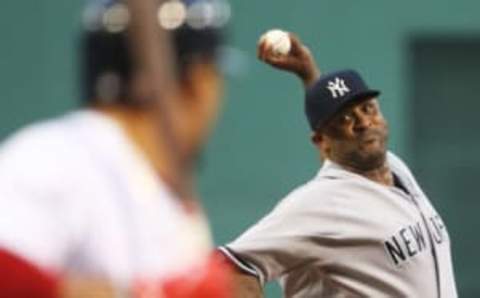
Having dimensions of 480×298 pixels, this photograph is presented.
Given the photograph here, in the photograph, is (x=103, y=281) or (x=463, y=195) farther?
(x=463, y=195)

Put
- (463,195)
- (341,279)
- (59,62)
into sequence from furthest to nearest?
(463,195) < (59,62) < (341,279)

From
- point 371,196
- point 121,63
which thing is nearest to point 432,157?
point 371,196

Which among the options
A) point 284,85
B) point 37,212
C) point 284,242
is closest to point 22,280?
point 37,212

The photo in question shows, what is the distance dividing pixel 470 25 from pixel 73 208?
947 centimetres

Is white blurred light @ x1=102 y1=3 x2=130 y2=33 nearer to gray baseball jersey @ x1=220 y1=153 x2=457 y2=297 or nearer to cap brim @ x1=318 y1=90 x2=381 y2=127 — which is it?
gray baseball jersey @ x1=220 y1=153 x2=457 y2=297

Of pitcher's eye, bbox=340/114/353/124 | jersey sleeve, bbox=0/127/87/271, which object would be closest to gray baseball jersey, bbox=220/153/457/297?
pitcher's eye, bbox=340/114/353/124

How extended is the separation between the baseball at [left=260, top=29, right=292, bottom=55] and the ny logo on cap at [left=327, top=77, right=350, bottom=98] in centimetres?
15

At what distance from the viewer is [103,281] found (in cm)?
277

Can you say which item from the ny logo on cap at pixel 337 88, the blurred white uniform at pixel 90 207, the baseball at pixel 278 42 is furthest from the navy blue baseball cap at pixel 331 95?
the blurred white uniform at pixel 90 207

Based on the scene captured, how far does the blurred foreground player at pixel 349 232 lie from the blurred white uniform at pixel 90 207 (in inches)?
122

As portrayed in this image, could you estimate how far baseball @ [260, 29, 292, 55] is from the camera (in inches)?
239

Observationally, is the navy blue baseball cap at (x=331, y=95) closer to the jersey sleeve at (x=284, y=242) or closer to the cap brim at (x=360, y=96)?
the cap brim at (x=360, y=96)

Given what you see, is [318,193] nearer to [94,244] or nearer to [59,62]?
[94,244]

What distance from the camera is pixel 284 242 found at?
236 inches
